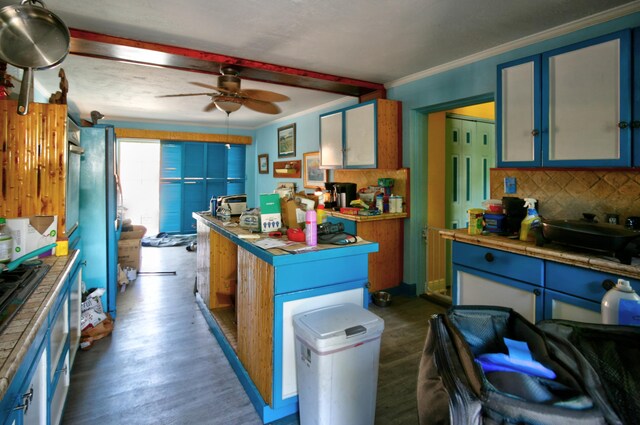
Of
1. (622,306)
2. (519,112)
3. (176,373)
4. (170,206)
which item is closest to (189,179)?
(170,206)

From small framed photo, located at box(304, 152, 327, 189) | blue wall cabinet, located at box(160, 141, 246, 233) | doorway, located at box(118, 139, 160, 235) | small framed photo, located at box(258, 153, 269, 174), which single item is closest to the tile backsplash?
small framed photo, located at box(304, 152, 327, 189)

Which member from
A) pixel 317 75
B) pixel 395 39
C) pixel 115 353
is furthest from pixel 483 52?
pixel 115 353

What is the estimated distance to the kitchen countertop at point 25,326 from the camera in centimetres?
98

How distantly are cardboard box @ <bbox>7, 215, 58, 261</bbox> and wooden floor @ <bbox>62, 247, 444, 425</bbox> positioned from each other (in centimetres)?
100

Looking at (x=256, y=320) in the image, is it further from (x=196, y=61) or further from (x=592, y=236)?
(x=196, y=61)

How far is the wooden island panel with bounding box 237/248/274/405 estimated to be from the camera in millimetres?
1948

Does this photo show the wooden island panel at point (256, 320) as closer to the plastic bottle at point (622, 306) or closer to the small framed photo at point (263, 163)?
the plastic bottle at point (622, 306)

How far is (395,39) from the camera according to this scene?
300 cm

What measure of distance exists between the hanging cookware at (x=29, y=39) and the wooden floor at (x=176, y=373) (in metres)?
1.80

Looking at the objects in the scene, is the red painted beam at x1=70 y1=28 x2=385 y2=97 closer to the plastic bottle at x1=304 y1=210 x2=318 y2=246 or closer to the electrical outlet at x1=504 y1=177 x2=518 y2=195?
the electrical outlet at x1=504 y1=177 x2=518 y2=195

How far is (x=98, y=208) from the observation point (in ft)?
11.1

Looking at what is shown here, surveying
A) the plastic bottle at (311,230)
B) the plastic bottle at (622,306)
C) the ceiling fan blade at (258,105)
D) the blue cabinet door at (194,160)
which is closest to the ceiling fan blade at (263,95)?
the ceiling fan blade at (258,105)

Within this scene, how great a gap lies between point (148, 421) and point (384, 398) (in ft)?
4.75

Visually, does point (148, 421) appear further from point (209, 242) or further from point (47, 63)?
point (47, 63)
